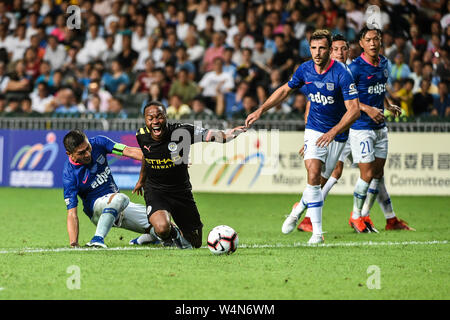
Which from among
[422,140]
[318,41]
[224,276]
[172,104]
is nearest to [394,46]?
[422,140]

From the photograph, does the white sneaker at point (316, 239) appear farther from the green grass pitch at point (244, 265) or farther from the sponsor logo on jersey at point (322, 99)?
the sponsor logo on jersey at point (322, 99)

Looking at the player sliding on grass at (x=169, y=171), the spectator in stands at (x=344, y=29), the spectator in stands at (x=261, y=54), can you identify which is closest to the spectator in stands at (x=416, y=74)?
the spectator in stands at (x=344, y=29)

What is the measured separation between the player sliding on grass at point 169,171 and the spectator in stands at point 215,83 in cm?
907

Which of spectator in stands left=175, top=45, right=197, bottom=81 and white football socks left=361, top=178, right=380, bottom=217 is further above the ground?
spectator in stands left=175, top=45, right=197, bottom=81

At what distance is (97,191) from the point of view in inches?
334

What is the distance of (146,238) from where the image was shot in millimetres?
8641

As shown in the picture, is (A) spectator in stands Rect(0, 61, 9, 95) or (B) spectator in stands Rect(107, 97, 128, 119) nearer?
(B) spectator in stands Rect(107, 97, 128, 119)

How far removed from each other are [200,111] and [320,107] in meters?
8.07

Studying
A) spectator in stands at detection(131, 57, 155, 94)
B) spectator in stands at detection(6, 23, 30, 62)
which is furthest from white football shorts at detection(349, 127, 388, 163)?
spectator in stands at detection(6, 23, 30, 62)

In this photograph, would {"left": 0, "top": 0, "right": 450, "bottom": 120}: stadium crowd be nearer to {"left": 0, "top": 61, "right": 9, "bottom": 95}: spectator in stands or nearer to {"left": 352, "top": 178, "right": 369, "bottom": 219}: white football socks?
{"left": 0, "top": 61, "right": 9, "bottom": 95}: spectator in stands

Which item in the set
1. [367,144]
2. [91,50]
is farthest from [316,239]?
[91,50]

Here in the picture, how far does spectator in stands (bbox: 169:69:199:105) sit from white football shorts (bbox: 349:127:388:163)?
774cm

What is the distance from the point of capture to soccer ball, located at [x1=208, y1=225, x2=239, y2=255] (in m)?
7.46
